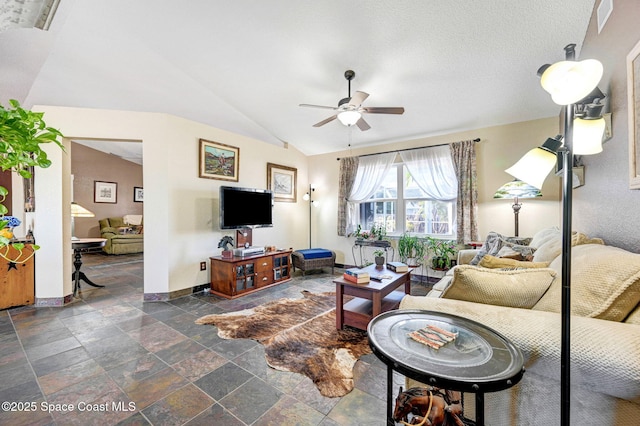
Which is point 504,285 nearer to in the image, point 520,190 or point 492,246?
point 492,246

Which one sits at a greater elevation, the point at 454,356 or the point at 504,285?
the point at 504,285

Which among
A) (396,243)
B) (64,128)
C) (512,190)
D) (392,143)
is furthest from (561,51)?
(64,128)

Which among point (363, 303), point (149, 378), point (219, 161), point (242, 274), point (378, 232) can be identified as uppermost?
point (219, 161)

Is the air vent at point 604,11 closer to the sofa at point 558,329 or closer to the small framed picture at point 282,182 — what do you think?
the sofa at point 558,329

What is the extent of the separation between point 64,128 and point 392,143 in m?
4.65

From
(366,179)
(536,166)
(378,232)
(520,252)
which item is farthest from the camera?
(366,179)

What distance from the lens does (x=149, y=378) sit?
181 cm

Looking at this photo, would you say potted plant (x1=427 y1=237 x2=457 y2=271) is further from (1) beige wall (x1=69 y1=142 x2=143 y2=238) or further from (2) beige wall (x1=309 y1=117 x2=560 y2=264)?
(1) beige wall (x1=69 y1=142 x2=143 y2=238)

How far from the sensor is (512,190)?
326 centimetres

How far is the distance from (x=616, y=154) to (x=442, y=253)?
2.39m

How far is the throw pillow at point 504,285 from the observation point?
1306 mm

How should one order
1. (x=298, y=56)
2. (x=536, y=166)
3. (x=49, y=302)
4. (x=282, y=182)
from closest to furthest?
(x=536, y=166) → (x=298, y=56) → (x=49, y=302) → (x=282, y=182)

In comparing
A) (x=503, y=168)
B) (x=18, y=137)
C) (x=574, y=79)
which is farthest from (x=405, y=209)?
(x=18, y=137)

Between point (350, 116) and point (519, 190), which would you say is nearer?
point (350, 116)
